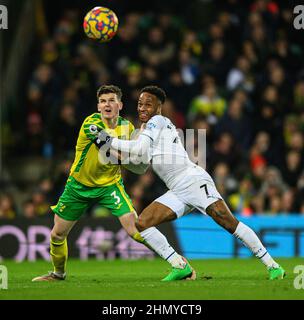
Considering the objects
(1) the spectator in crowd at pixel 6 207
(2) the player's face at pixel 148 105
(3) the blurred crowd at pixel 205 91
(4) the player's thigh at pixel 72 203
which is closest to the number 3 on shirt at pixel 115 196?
(4) the player's thigh at pixel 72 203

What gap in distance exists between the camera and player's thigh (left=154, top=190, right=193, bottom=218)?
35.7 ft

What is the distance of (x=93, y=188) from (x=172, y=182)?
1046mm

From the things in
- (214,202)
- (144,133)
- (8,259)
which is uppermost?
(144,133)

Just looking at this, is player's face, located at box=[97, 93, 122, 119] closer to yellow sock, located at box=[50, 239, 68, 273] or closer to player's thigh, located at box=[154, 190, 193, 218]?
player's thigh, located at box=[154, 190, 193, 218]

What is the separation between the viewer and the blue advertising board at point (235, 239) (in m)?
17.0

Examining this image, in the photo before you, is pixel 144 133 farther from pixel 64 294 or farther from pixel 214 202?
pixel 64 294

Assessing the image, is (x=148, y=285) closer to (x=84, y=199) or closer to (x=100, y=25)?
(x=84, y=199)

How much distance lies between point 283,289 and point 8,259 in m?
7.91

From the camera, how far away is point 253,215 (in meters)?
17.5

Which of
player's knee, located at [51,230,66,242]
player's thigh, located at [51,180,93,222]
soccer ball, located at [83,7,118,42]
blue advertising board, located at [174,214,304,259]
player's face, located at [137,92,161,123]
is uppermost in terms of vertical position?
soccer ball, located at [83,7,118,42]

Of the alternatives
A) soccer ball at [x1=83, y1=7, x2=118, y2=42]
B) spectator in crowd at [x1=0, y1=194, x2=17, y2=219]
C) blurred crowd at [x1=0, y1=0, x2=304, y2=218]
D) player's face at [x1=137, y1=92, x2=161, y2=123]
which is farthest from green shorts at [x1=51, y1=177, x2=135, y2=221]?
spectator in crowd at [x1=0, y1=194, x2=17, y2=219]

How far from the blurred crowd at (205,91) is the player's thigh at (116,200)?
6006 millimetres

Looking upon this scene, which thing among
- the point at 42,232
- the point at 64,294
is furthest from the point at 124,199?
the point at 42,232

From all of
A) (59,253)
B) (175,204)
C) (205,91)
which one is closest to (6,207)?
(205,91)
